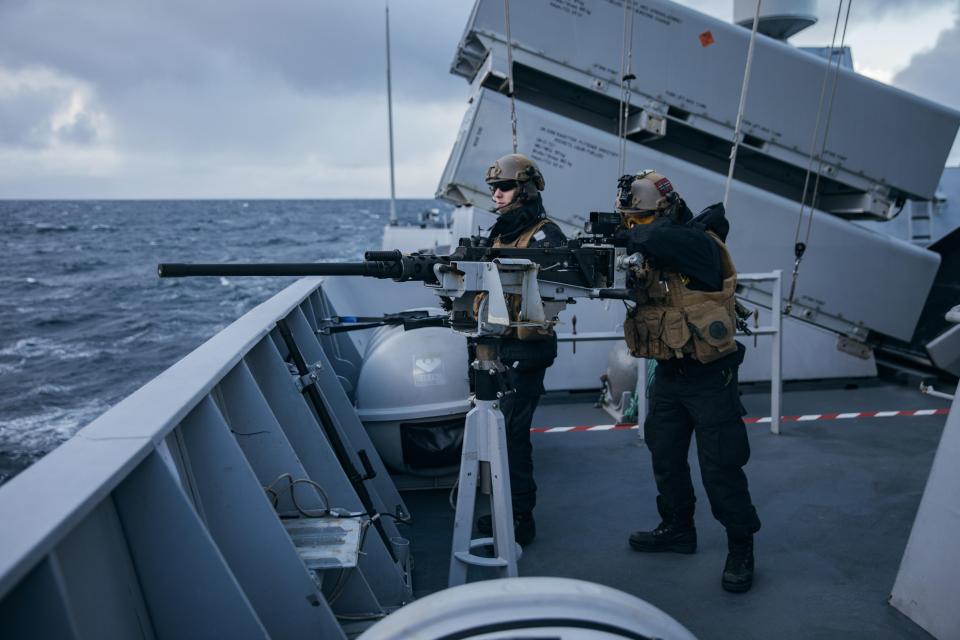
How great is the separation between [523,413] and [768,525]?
4.74ft

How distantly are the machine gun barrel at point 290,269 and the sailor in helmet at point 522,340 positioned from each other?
94 centimetres

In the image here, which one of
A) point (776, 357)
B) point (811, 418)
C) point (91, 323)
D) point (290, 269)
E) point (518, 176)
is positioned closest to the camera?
point (290, 269)

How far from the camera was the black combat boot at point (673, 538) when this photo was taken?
11.7ft

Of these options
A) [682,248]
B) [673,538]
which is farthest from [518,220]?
[673,538]

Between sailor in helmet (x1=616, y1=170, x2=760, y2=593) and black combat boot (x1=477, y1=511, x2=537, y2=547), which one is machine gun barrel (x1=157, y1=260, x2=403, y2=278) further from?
black combat boot (x1=477, y1=511, x2=537, y2=547)

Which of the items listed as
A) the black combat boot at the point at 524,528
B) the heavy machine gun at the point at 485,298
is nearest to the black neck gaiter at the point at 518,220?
the heavy machine gun at the point at 485,298

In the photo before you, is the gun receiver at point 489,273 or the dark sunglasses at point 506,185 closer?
A: the gun receiver at point 489,273

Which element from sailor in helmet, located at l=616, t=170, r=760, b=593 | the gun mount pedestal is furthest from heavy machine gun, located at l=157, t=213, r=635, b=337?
sailor in helmet, located at l=616, t=170, r=760, b=593

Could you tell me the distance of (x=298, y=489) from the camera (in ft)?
9.35

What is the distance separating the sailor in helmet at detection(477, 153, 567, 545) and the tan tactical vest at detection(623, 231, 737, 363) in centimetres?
→ 41

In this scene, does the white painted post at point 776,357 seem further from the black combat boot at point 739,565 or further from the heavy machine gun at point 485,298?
the heavy machine gun at point 485,298

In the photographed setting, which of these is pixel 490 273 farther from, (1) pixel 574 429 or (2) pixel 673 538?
(1) pixel 574 429

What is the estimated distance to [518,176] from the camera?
3342 mm

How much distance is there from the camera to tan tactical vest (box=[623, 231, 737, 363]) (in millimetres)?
3037
